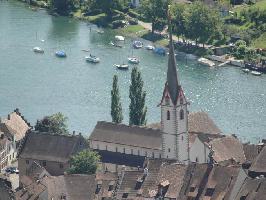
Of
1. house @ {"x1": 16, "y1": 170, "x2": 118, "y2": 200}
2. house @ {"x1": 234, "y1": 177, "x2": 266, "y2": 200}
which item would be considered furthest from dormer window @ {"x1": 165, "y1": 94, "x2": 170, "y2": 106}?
house @ {"x1": 234, "y1": 177, "x2": 266, "y2": 200}

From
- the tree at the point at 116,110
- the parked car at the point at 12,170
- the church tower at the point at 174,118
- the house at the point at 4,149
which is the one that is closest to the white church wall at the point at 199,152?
the church tower at the point at 174,118

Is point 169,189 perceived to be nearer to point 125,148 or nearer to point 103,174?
point 103,174

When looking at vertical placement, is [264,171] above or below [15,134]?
above

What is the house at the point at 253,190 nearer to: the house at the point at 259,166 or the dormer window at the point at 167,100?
the house at the point at 259,166

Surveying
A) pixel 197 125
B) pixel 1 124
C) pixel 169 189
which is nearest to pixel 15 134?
pixel 1 124

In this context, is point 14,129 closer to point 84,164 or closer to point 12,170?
point 12,170

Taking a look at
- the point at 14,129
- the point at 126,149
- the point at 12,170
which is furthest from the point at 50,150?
the point at 14,129

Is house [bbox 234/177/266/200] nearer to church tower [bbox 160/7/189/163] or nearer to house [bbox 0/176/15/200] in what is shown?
church tower [bbox 160/7/189/163]
